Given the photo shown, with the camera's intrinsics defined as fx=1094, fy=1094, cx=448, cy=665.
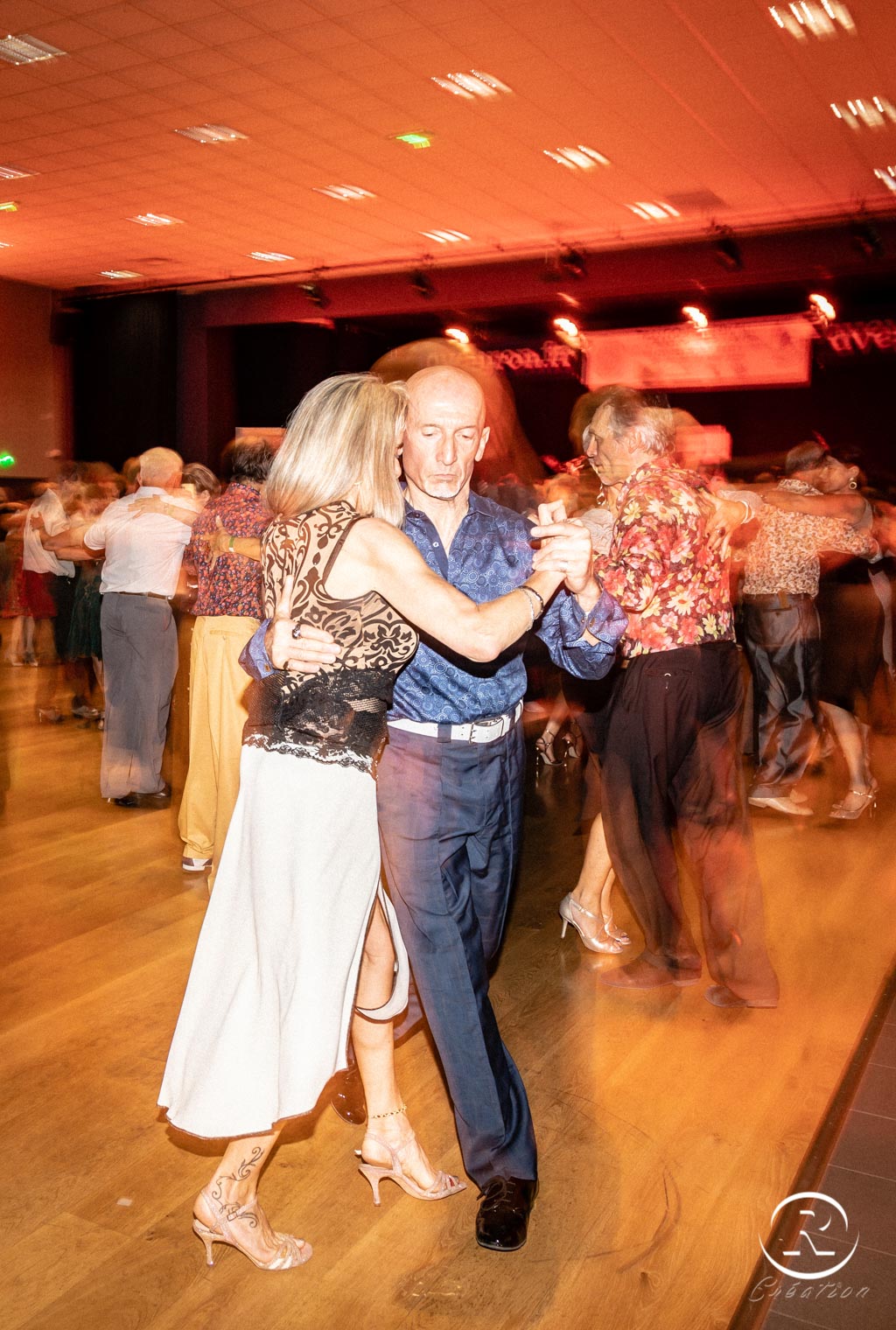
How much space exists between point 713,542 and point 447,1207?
1.70 m

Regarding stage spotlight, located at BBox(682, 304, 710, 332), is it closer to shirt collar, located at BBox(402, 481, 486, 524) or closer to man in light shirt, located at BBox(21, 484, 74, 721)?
man in light shirt, located at BBox(21, 484, 74, 721)

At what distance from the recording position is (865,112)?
287 inches

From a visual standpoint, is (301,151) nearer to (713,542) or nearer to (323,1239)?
(713,542)

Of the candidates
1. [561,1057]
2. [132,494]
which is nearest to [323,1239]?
[561,1057]

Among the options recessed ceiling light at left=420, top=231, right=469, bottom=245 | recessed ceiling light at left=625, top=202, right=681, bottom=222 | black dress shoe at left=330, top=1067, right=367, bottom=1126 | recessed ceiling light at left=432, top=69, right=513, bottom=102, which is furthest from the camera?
recessed ceiling light at left=420, top=231, right=469, bottom=245

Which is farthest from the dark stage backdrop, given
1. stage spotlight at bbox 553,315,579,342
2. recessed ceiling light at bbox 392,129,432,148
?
recessed ceiling light at bbox 392,129,432,148

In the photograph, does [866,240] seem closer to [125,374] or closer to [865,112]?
[865,112]

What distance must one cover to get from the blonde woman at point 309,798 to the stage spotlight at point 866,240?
28.2ft

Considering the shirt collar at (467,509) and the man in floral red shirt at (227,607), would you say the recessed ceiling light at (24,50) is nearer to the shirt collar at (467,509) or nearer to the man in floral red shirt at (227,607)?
the man in floral red shirt at (227,607)

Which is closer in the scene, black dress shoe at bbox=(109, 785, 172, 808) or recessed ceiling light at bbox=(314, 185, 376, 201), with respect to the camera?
black dress shoe at bbox=(109, 785, 172, 808)

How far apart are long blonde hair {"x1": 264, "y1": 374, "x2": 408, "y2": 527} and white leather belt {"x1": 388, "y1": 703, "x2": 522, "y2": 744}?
0.40 meters

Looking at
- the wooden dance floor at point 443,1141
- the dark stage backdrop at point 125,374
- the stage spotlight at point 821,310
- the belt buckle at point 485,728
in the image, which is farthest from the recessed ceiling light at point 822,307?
the belt buckle at point 485,728

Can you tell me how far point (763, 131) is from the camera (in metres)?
7.69

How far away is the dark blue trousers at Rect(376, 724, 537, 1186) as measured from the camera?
1943 mm
